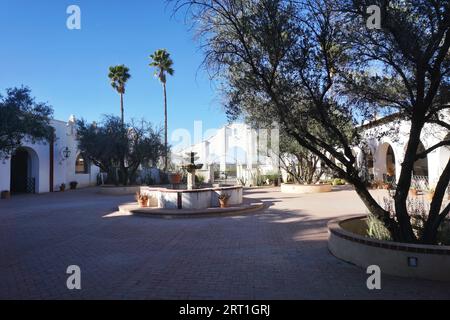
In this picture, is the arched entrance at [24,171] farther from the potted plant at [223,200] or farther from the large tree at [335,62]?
the large tree at [335,62]

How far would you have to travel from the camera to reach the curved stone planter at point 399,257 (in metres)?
5.26

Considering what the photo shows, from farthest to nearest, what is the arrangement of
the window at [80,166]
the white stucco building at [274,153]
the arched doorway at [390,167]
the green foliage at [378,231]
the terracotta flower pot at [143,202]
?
the window at [80,166], the arched doorway at [390,167], the terracotta flower pot at [143,202], the white stucco building at [274,153], the green foliage at [378,231]

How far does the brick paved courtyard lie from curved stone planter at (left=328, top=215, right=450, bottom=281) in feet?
0.66

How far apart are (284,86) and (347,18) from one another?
5.10 ft

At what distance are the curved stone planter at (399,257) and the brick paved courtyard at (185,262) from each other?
0.20 metres

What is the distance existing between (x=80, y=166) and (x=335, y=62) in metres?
29.7

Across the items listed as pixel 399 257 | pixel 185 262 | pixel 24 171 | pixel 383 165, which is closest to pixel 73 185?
pixel 24 171

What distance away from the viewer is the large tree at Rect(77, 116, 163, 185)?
2508 cm

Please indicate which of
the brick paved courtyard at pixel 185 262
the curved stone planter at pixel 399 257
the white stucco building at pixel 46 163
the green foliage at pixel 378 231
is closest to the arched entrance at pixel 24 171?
the white stucco building at pixel 46 163

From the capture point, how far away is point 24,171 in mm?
25484

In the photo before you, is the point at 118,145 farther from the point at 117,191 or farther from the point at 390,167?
the point at 390,167

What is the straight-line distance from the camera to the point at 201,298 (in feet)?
15.4
